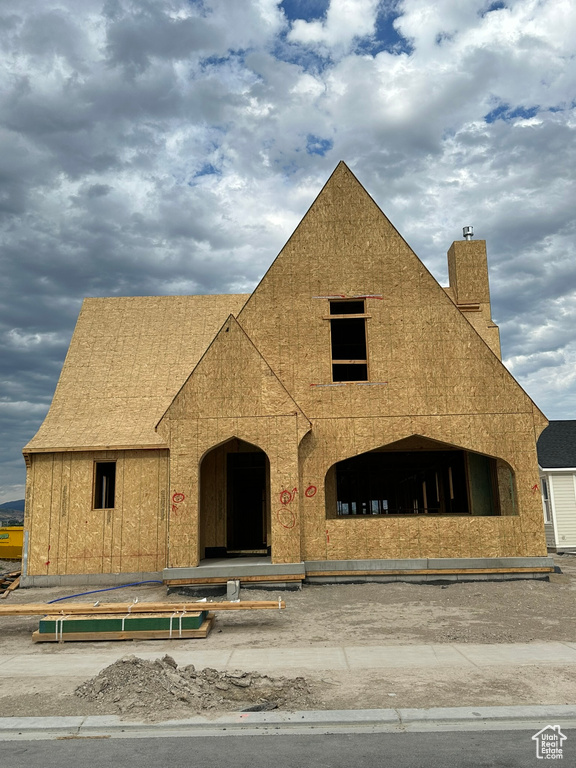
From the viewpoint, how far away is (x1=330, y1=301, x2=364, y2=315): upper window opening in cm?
1997

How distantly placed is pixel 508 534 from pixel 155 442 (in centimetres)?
1146

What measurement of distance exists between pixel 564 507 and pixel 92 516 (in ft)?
73.5

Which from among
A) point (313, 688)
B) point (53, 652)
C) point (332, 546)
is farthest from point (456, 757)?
→ point (332, 546)

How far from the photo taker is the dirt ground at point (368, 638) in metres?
7.86

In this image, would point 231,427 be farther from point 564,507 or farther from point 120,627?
point 564,507

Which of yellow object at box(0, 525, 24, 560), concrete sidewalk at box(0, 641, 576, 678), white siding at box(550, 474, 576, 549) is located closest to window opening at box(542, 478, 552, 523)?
white siding at box(550, 474, 576, 549)

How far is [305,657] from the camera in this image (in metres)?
10.2

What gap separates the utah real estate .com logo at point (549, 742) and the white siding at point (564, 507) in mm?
24167

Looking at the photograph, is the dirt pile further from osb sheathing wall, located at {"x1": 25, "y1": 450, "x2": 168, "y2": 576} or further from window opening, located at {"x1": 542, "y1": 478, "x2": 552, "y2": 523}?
window opening, located at {"x1": 542, "y1": 478, "x2": 552, "y2": 523}

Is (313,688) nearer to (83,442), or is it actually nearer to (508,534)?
(508,534)

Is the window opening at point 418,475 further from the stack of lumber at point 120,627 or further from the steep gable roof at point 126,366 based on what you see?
the stack of lumber at point 120,627

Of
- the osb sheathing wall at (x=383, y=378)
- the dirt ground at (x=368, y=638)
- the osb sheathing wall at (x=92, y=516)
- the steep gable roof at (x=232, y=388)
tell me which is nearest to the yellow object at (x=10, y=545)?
the osb sheathing wall at (x=92, y=516)

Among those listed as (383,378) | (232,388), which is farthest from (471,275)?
(232,388)

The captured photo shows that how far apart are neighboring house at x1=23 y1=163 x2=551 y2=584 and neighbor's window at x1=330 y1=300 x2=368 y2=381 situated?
16 cm
